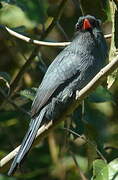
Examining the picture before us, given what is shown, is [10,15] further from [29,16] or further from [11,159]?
[11,159]

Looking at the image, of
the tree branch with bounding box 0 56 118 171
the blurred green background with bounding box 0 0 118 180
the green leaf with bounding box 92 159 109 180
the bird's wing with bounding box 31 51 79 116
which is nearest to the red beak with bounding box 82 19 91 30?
the blurred green background with bounding box 0 0 118 180

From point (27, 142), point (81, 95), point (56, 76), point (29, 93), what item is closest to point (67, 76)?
point (56, 76)

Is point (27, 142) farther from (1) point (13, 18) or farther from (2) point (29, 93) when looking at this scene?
(1) point (13, 18)

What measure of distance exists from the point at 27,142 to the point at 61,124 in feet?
3.82

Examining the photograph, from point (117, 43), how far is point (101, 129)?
2107mm

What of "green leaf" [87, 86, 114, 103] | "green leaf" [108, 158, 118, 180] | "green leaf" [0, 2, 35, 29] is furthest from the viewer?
"green leaf" [0, 2, 35, 29]

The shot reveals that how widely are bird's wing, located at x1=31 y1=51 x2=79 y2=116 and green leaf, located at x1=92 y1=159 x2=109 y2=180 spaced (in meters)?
0.75

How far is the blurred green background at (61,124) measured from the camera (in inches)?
157

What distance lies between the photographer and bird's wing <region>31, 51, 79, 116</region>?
4.07 m

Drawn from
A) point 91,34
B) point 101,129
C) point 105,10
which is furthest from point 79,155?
point 105,10

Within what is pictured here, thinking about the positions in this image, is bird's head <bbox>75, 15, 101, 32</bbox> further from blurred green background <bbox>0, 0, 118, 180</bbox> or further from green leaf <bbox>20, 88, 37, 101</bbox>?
green leaf <bbox>20, 88, 37, 101</bbox>

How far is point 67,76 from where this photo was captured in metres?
4.24

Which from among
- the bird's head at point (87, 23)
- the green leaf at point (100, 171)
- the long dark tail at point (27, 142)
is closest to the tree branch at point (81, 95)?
the long dark tail at point (27, 142)

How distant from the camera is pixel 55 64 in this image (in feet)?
14.2
